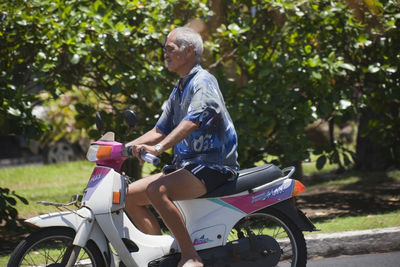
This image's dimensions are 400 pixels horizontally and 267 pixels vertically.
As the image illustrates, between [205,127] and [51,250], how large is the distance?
123cm

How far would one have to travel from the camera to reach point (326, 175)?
1067 centimetres

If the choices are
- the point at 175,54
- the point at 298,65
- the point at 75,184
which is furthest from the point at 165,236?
the point at 75,184

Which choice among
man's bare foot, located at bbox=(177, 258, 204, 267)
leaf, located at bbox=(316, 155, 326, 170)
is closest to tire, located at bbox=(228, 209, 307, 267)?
man's bare foot, located at bbox=(177, 258, 204, 267)

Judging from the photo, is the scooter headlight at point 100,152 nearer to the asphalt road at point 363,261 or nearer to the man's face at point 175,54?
the man's face at point 175,54

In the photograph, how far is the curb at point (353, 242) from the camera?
520 cm

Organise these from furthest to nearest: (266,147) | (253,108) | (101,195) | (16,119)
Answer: (266,147) < (253,108) < (16,119) < (101,195)

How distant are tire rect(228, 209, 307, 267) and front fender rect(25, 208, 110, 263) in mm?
842

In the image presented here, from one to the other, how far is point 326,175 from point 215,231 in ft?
23.1

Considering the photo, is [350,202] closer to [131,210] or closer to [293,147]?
[293,147]

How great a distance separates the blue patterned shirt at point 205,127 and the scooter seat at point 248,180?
9 cm

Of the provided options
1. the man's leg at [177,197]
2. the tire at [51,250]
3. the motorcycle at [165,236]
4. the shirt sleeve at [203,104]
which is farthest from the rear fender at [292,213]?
the tire at [51,250]

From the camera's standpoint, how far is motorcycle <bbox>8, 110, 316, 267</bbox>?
12.3 feet

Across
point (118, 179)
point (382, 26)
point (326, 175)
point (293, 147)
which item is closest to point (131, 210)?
point (118, 179)

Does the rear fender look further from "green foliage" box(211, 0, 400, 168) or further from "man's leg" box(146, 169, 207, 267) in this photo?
"green foliage" box(211, 0, 400, 168)
